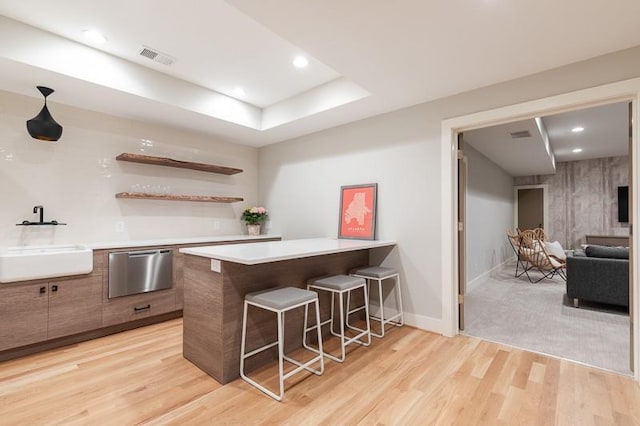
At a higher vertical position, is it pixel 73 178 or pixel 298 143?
pixel 298 143

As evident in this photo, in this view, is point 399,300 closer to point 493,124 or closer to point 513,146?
point 493,124

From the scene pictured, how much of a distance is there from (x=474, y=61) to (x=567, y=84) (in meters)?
0.77

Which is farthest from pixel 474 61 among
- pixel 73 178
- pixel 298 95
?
pixel 73 178

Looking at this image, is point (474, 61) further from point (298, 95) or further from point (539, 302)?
point (539, 302)

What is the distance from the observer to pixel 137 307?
3141 millimetres

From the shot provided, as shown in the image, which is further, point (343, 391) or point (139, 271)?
point (139, 271)

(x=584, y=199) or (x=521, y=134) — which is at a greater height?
(x=521, y=134)

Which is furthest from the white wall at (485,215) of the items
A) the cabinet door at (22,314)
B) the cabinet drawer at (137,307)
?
the cabinet door at (22,314)

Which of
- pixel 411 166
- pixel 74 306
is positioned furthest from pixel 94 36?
pixel 411 166

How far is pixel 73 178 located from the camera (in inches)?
126

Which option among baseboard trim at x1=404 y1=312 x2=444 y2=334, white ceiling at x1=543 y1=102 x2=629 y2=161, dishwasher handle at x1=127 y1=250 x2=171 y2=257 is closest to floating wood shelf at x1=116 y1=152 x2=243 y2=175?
dishwasher handle at x1=127 y1=250 x2=171 y2=257

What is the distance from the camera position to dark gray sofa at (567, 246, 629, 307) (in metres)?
3.62

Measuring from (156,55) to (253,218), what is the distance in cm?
245

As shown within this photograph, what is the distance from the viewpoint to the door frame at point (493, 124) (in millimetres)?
2158
